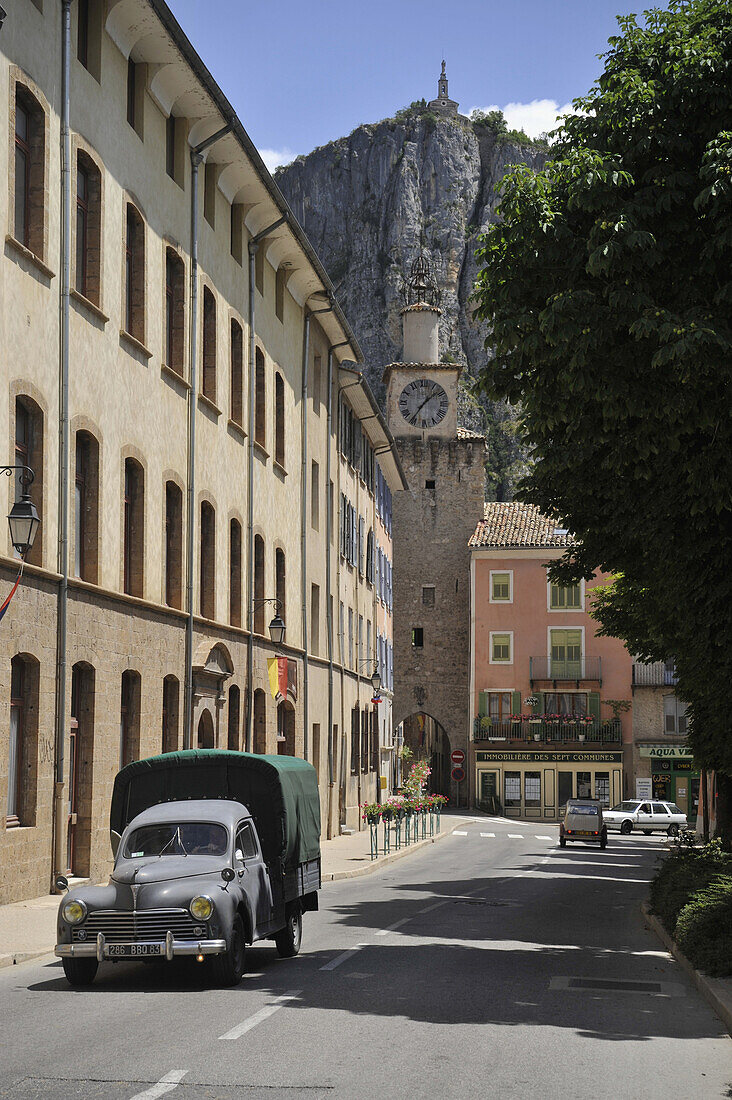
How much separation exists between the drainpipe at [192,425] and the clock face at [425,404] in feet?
169

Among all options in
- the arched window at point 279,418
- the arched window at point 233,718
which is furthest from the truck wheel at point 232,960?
the arched window at point 279,418

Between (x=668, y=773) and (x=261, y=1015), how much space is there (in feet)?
193

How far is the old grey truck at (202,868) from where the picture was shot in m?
11.4

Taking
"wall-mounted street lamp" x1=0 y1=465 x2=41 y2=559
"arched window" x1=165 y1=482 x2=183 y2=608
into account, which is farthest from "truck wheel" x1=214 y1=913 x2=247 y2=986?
"arched window" x1=165 y1=482 x2=183 y2=608

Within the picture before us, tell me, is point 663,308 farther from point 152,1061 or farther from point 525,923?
point 525,923

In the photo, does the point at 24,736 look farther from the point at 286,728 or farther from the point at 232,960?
the point at 286,728

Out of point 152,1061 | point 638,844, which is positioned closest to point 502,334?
point 152,1061

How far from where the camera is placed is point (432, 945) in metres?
15.6

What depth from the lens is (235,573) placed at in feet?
100

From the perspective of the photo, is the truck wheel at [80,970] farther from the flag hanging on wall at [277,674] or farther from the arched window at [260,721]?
the flag hanging on wall at [277,674]

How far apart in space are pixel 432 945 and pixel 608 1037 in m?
6.11

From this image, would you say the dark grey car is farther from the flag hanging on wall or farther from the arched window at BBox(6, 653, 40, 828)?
the flag hanging on wall

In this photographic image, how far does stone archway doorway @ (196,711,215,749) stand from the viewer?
1069 inches

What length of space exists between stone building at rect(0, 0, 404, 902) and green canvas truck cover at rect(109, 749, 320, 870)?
4347 mm
